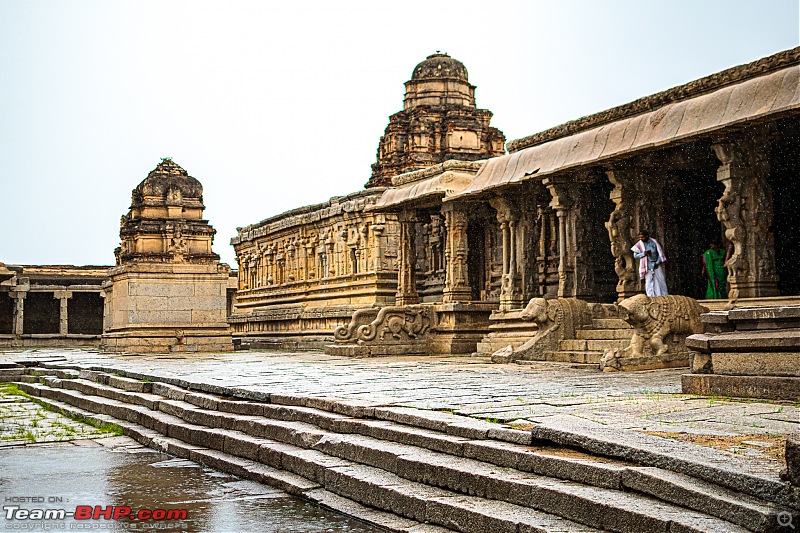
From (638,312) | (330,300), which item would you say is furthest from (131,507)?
(330,300)

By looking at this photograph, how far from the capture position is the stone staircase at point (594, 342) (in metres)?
14.1

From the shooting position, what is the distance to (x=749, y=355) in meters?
8.06

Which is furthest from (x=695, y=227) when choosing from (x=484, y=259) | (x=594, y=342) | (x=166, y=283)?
(x=166, y=283)

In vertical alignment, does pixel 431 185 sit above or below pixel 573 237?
above

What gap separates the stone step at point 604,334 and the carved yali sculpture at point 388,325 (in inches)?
209

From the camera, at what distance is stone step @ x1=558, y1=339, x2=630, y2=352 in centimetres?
1385

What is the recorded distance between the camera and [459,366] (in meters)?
14.5

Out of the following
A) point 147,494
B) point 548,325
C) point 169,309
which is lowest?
point 147,494

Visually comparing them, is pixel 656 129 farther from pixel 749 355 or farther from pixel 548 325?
pixel 749 355

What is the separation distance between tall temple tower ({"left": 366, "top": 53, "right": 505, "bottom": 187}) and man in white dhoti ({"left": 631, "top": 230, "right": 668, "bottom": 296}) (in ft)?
59.3

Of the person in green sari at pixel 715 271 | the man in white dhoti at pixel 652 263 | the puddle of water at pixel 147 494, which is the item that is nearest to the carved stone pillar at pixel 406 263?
the man in white dhoti at pixel 652 263

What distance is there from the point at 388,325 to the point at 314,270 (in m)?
10.5

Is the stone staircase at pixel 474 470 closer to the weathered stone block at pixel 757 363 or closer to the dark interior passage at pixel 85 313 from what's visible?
the weathered stone block at pixel 757 363

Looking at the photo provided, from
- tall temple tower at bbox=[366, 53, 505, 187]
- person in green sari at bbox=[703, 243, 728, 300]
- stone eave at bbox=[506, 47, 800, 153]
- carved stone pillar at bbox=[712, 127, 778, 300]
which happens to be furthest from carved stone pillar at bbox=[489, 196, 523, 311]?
tall temple tower at bbox=[366, 53, 505, 187]
